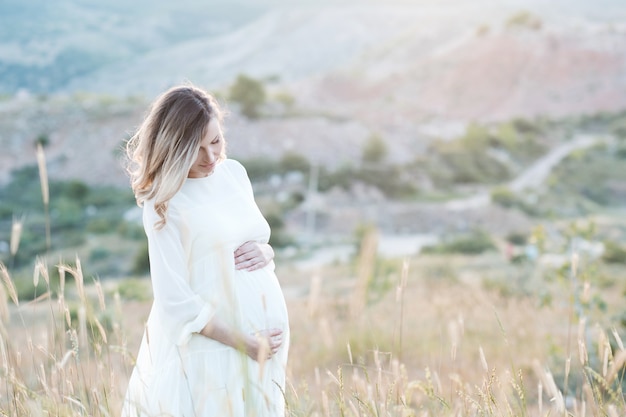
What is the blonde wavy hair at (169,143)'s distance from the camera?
2012 millimetres

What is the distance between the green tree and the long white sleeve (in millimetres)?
25690

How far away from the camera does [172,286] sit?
198 cm

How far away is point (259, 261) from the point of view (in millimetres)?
2234

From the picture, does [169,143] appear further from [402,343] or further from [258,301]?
[402,343]

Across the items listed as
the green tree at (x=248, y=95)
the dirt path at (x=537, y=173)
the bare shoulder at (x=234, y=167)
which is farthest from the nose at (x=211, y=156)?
the green tree at (x=248, y=95)

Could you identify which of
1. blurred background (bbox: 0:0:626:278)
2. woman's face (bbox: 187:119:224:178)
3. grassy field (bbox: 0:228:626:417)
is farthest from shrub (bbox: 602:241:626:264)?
woman's face (bbox: 187:119:224:178)

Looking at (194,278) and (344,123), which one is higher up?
(194,278)

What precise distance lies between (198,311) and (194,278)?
128 mm

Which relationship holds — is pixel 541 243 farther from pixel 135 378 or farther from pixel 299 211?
pixel 299 211

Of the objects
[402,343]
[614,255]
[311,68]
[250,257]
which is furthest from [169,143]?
[311,68]

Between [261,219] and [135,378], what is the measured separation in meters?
0.63

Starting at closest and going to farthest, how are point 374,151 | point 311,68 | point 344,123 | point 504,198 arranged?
point 504,198 → point 374,151 → point 344,123 → point 311,68

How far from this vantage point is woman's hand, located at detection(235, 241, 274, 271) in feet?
7.26

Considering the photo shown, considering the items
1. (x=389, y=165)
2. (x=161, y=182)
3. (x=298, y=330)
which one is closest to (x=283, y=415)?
(x=161, y=182)
